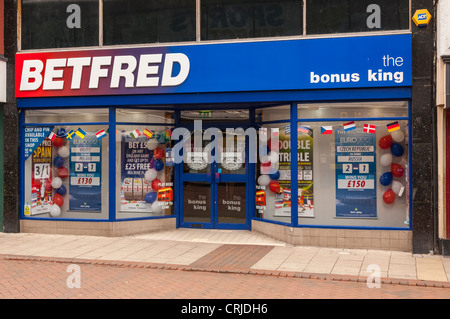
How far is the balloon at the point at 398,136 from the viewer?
10.3 metres

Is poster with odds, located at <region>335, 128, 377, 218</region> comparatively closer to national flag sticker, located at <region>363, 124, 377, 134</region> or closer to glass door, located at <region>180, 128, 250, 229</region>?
national flag sticker, located at <region>363, 124, 377, 134</region>

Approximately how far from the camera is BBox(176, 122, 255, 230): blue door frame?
1205 cm

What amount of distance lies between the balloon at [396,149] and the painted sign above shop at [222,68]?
126 centimetres

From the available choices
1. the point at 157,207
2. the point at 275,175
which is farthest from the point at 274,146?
the point at 157,207

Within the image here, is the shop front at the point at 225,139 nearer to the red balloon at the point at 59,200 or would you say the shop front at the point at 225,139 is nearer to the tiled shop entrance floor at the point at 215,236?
the red balloon at the point at 59,200

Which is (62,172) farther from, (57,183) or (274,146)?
(274,146)

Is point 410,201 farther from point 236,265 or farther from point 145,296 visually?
point 145,296

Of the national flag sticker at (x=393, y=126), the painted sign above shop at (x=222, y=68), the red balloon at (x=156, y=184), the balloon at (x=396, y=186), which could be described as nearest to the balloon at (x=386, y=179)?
the balloon at (x=396, y=186)

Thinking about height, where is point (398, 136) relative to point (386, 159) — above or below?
above

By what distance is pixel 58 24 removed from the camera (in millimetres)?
11789

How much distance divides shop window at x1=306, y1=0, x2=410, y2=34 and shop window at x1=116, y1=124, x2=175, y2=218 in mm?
4251

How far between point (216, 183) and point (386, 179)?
392 centimetres

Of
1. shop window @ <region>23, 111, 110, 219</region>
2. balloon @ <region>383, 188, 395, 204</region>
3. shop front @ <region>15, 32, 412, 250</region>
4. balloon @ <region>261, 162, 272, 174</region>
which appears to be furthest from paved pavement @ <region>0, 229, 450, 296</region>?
balloon @ <region>261, 162, 272, 174</region>

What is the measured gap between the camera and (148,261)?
903cm
